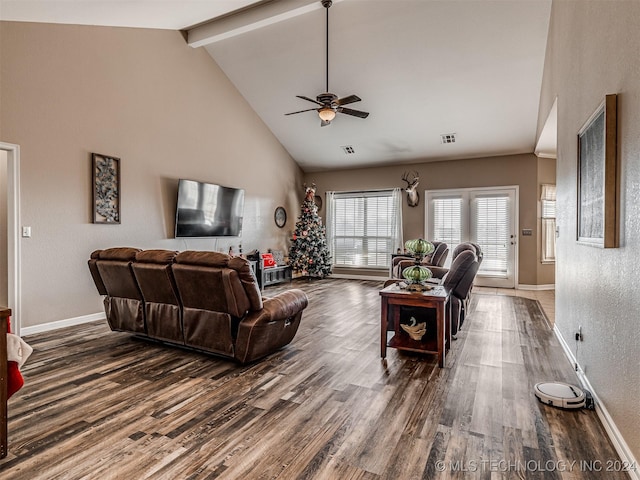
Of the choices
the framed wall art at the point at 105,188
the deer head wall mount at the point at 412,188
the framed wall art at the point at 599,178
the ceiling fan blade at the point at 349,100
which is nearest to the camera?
the framed wall art at the point at 599,178

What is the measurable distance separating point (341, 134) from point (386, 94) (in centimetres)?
154

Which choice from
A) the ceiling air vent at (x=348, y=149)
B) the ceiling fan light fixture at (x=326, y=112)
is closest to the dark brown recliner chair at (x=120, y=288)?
the ceiling fan light fixture at (x=326, y=112)

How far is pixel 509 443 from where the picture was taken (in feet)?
6.70

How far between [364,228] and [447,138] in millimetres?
2870

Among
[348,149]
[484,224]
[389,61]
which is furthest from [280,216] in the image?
[484,224]

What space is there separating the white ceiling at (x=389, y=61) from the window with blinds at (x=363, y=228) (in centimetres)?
134

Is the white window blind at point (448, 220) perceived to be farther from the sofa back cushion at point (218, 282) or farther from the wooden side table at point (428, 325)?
the sofa back cushion at point (218, 282)

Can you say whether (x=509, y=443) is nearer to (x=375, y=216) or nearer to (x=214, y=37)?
(x=214, y=37)

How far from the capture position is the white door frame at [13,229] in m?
4.07

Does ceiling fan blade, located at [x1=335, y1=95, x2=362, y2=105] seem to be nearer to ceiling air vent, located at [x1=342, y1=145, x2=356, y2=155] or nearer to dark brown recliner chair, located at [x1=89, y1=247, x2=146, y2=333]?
dark brown recliner chair, located at [x1=89, y1=247, x2=146, y2=333]

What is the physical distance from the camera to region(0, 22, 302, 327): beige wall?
4.20 metres

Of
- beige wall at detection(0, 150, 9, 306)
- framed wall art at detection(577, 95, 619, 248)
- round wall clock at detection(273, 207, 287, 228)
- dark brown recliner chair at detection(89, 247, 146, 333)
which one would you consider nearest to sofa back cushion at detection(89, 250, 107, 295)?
dark brown recliner chair at detection(89, 247, 146, 333)

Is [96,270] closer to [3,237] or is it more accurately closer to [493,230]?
[3,237]

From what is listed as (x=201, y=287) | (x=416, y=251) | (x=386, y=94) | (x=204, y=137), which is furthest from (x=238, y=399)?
Answer: (x=386, y=94)
